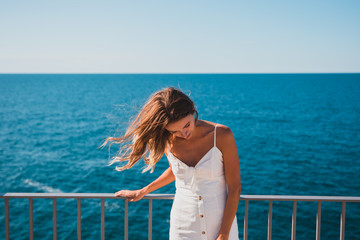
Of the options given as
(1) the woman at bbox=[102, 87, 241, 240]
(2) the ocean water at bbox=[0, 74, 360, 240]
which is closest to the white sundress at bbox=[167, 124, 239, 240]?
(1) the woman at bbox=[102, 87, 241, 240]

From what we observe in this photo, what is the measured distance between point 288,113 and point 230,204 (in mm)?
40262

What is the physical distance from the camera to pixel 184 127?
193cm

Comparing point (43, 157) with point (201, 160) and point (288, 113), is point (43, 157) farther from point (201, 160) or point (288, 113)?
point (288, 113)

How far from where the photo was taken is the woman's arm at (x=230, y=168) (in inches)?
73.1

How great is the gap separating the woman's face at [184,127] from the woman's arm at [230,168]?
8.1 inches

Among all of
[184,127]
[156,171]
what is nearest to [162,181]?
[184,127]

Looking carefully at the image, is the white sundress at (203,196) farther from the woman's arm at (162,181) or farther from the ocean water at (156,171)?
the ocean water at (156,171)

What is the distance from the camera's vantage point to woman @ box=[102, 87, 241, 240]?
1.88m

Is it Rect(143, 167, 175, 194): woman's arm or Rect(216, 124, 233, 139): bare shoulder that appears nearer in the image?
Rect(216, 124, 233, 139): bare shoulder

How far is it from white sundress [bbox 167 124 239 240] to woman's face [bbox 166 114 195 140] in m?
0.18

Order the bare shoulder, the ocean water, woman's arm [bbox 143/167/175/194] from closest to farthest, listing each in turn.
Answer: the bare shoulder → woman's arm [bbox 143/167/175/194] → the ocean water

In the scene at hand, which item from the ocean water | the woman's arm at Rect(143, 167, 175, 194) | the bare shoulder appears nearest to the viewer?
the bare shoulder

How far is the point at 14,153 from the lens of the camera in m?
21.6

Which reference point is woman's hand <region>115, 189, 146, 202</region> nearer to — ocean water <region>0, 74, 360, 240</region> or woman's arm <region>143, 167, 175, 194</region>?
woman's arm <region>143, 167, 175, 194</region>
